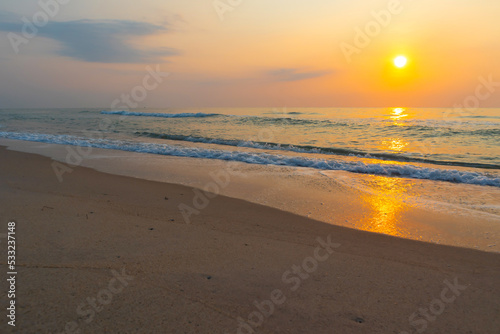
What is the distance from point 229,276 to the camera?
292 cm

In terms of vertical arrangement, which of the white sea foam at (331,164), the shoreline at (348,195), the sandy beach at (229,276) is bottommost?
the sandy beach at (229,276)

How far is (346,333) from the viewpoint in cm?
224

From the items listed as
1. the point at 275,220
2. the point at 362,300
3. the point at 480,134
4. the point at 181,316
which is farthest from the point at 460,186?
the point at 480,134

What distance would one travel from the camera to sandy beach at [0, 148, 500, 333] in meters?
2.31

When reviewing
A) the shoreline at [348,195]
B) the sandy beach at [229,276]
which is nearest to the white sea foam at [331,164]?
the shoreline at [348,195]

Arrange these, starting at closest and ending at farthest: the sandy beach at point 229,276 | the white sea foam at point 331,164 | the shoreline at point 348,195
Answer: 1. the sandy beach at point 229,276
2. the shoreline at point 348,195
3. the white sea foam at point 331,164

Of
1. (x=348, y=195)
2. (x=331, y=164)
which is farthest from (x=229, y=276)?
(x=331, y=164)

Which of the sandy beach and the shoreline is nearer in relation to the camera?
the sandy beach

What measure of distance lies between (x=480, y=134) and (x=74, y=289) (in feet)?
77.7

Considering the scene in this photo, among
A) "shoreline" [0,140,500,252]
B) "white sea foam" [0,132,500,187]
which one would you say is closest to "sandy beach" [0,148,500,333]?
"shoreline" [0,140,500,252]

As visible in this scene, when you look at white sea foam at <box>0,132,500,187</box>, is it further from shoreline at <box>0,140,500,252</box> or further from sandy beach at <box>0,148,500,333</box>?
sandy beach at <box>0,148,500,333</box>

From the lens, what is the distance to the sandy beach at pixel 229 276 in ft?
7.57

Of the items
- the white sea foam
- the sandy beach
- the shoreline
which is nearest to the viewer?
the sandy beach

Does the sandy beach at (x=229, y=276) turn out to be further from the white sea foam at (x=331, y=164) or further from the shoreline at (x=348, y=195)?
the white sea foam at (x=331, y=164)
